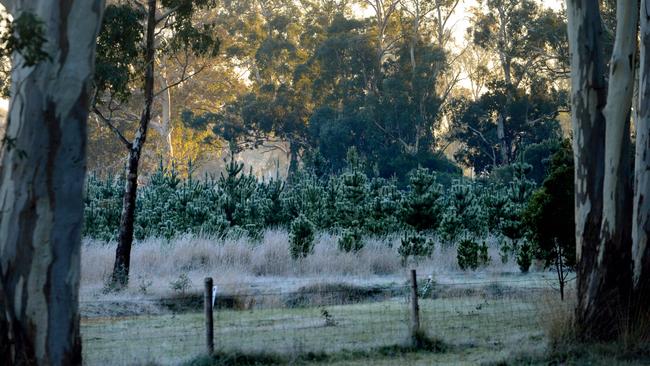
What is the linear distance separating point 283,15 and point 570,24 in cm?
5005

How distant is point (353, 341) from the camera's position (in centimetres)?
1463

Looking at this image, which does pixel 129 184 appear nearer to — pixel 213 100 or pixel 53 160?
pixel 53 160

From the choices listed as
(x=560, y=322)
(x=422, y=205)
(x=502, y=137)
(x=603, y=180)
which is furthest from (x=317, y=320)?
(x=502, y=137)

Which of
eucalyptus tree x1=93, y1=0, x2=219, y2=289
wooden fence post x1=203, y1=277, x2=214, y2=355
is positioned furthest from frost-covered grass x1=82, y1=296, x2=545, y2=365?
eucalyptus tree x1=93, y1=0, x2=219, y2=289

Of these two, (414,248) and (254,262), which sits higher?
(414,248)

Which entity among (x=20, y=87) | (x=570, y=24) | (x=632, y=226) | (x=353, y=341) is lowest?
(x=353, y=341)

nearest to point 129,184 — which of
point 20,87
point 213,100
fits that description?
point 20,87

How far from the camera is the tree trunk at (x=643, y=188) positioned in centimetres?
1395

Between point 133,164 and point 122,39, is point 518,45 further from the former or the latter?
point 133,164

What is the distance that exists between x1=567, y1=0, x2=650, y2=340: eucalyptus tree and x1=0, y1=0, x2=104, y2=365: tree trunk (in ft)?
23.7

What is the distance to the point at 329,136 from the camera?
5412 cm

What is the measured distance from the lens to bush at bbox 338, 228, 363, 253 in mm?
26578

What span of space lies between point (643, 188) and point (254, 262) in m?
12.8

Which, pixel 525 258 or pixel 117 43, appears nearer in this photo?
pixel 525 258
